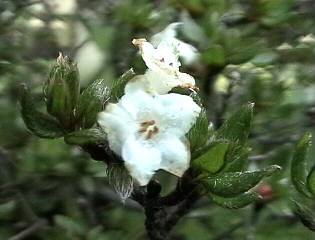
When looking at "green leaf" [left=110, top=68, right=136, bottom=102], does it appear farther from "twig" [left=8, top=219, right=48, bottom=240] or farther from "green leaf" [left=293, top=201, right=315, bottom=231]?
"twig" [left=8, top=219, right=48, bottom=240]

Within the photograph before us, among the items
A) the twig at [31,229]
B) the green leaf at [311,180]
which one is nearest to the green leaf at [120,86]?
the green leaf at [311,180]

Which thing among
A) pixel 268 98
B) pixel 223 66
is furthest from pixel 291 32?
pixel 223 66

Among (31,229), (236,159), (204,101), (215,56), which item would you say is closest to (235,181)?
(236,159)

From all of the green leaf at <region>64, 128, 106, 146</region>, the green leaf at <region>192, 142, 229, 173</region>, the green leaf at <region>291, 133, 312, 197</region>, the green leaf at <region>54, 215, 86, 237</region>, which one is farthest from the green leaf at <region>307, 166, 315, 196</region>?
the green leaf at <region>54, 215, 86, 237</region>

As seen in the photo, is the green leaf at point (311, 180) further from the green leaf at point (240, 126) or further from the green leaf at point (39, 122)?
the green leaf at point (39, 122)

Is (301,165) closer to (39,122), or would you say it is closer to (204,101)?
(39,122)

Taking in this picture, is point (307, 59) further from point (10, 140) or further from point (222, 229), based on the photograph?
point (10, 140)

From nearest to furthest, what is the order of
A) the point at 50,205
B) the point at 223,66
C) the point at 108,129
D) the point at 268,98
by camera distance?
the point at 108,129
the point at 223,66
the point at 268,98
the point at 50,205
